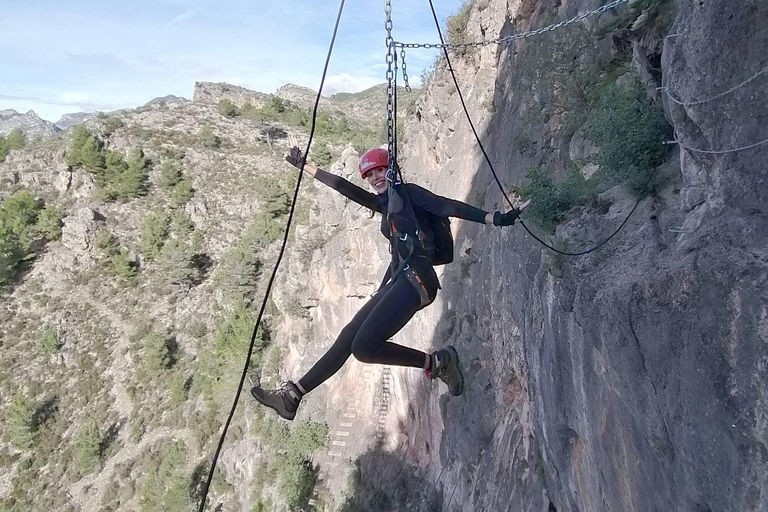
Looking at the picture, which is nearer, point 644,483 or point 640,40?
point 644,483

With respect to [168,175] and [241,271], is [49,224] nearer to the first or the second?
[168,175]

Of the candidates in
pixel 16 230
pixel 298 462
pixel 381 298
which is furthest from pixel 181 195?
pixel 381 298

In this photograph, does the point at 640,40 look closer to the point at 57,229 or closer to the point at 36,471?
the point at 36,471

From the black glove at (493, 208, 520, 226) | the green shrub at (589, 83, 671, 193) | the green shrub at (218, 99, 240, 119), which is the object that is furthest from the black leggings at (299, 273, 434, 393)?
the green shrub at (218, 99, 240, 119)

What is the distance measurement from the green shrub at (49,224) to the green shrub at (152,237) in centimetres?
443

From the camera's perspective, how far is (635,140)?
4102mm

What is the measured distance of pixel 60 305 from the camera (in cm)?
2575

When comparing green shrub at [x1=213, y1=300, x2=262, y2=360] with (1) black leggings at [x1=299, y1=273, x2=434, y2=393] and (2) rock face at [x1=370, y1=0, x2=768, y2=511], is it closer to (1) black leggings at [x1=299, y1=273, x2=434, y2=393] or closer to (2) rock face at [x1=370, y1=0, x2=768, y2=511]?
(2) rock face at [x1=370, y1=0, x2=768, y2=511]

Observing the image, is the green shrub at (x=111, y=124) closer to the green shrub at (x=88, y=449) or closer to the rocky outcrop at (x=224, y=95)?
the rocky outcrop at (x=224, y=95)

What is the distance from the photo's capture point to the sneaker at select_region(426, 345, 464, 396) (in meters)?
5.44

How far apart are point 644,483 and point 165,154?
34823 mm

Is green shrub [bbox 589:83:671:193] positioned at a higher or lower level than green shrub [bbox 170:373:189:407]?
higher

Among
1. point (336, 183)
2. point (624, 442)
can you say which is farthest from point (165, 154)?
point (624, 442)

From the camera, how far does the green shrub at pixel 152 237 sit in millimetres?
28172
